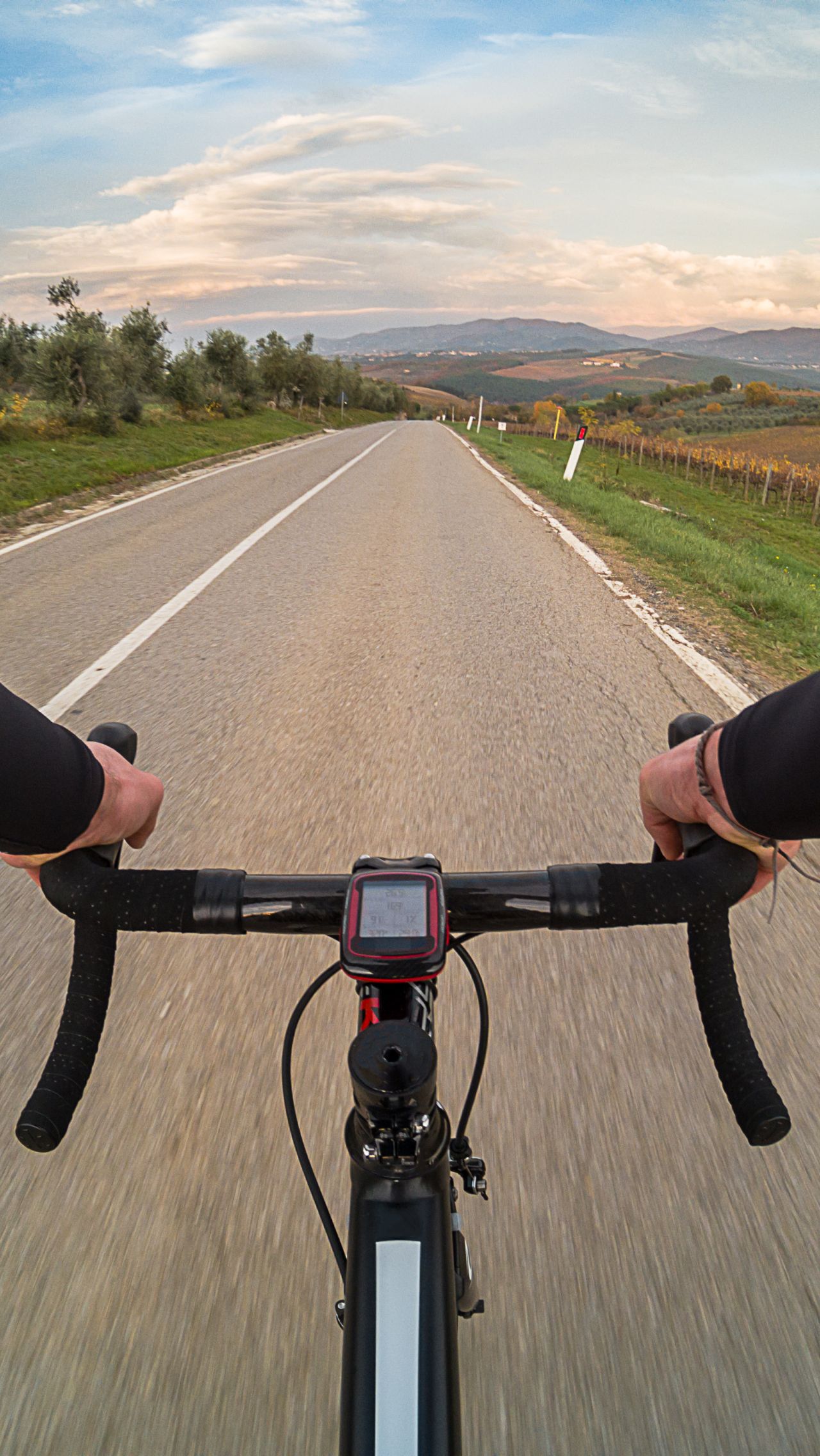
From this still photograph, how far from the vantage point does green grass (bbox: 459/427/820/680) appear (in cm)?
623

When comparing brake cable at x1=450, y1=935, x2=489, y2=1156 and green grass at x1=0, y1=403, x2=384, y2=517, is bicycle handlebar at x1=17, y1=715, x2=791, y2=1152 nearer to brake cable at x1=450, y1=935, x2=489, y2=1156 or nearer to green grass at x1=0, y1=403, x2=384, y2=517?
brake cable at x1=450, y1=935, x2=489, y2=1156

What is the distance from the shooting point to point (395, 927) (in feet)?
3.04

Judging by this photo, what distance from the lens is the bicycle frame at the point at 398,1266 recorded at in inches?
29.3

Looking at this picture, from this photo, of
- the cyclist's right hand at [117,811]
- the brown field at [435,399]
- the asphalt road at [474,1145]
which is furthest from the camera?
the brown field at [435,399]

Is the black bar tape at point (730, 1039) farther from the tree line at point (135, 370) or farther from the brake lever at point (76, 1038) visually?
the tree line at point (135, 370)

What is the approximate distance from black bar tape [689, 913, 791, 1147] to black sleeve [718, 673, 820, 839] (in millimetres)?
151

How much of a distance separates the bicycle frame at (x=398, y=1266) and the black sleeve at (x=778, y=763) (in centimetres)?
51

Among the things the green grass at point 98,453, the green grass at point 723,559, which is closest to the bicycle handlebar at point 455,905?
the green grass at point 723,559

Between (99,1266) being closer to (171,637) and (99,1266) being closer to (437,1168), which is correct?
(437,1168)

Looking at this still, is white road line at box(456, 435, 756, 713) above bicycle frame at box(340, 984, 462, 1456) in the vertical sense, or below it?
above

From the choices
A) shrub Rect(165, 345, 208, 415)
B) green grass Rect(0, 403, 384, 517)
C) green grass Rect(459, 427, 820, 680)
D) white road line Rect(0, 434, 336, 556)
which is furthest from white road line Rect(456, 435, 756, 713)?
shrub Rect(165, 345, 208, 415)

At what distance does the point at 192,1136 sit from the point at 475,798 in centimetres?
188

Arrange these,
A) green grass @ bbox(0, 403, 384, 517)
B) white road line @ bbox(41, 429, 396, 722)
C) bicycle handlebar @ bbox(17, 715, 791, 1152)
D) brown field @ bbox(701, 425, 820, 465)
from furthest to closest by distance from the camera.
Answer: brown field @ bbox(701, 425, 820, 465), green grass @ bbox(0, 403, 384, 517), white road line @ bbox(41, 429, 396, 722), bicycle handlebar @ bbox(17, 715, 791, 1152)

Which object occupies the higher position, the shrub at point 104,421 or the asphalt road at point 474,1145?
the shrub at point 104,421
